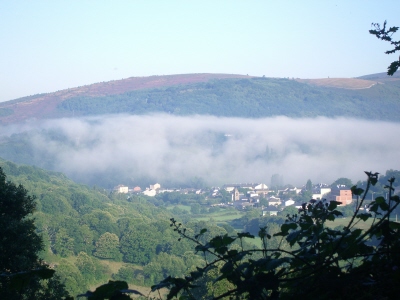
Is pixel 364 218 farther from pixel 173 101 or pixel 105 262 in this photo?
pixel 173 101

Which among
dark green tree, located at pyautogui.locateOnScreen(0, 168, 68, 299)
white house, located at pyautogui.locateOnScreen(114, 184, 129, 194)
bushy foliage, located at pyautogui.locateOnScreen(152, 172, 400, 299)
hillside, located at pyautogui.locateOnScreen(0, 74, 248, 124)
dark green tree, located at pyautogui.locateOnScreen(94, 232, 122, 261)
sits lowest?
white house, located at pyautogui.locateOnScreen(114, 184, 129, 194)

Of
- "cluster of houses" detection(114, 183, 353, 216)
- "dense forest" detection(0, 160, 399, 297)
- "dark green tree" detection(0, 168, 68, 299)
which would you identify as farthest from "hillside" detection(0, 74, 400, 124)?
"dark green tree" detection(0, 168, 68, 299)

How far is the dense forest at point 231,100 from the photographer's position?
122 m

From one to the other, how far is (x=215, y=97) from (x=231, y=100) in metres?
4.10

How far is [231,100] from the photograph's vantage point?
12975 centimetres

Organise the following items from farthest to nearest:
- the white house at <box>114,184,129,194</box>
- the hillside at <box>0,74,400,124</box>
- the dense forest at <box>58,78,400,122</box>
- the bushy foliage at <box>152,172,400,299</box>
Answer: the dense forest at <box>58,78,400,122</box>, the hillside at <box>0,74,400,124</box>, the white house at <box>114,184,129,194</box>, the bushy foliage at <box>152,172,400,299</box>

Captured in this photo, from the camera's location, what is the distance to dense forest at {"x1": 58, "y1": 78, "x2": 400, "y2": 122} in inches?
4801

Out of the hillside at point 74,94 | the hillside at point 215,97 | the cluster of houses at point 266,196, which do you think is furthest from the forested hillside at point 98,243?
the hillside at point 215,97

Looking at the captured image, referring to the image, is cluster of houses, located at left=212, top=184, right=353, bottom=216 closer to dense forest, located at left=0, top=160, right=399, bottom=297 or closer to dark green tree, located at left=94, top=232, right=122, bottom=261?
dense forest, located at left=0, top=160, right=399, bottom=297

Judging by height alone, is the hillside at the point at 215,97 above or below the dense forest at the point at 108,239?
above

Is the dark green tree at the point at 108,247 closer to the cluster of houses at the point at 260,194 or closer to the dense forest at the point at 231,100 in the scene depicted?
the cluster of houses at the point at 260,194

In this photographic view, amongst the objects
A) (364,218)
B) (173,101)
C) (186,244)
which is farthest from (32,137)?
(364,218)

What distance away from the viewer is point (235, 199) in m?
68.9

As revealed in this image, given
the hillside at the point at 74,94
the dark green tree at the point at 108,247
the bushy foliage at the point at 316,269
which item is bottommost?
the dark green tree at the point at 108,247
